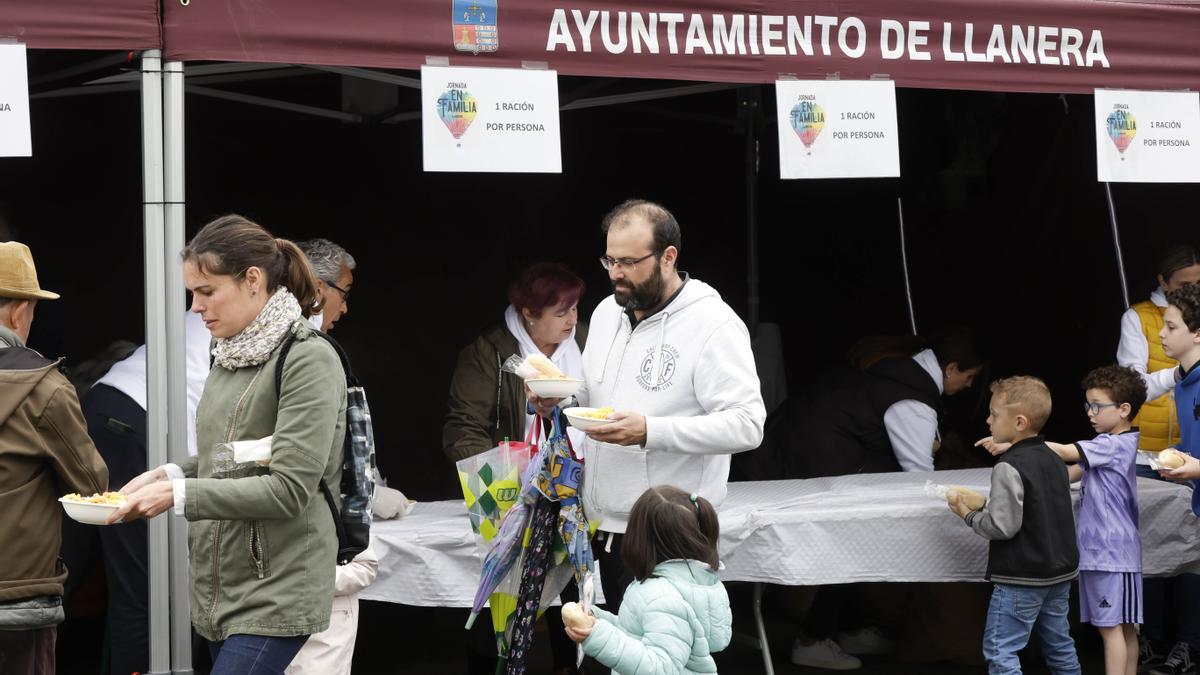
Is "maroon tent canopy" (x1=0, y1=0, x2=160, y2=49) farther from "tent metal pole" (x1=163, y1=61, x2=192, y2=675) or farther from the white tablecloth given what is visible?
the white tablecloth

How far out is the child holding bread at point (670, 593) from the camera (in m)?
3.13

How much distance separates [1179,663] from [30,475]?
174 inches

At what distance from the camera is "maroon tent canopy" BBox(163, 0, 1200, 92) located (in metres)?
4.15

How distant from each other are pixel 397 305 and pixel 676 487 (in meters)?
3.57

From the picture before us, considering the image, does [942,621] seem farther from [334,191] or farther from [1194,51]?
[334,191]

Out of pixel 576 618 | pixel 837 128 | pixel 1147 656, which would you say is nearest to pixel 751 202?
pixel 837 128

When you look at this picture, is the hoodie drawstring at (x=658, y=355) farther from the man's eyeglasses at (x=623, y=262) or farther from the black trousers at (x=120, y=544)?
the black trousers at (x=120, y=544)

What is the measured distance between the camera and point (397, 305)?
678cm

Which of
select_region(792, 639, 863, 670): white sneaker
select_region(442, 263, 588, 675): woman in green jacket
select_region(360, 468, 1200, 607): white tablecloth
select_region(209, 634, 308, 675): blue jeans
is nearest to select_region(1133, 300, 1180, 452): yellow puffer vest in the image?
select_region(360, 468, 1200, 607): white tablecloth

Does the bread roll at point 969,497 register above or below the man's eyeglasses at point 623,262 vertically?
below

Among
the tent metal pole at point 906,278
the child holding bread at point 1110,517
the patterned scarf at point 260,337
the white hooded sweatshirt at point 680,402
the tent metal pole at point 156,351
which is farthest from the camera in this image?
the tent metal pole at point 906,278

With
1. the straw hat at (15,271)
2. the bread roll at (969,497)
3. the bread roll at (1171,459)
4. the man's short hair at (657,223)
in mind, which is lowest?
the bread roll at (969,497)

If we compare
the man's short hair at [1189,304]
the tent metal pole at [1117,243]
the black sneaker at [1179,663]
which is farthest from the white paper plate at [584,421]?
the tent metal pole at [1117,243]

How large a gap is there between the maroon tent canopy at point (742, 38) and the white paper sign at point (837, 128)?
59 mm
